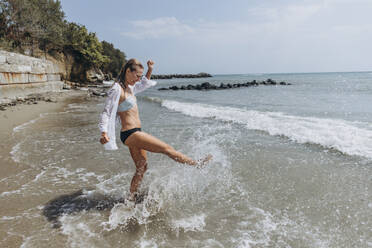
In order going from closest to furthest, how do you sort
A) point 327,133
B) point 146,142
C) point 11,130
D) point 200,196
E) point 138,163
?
point 146,142, point 138,163, point 200,196, point 327,133, point 11,130

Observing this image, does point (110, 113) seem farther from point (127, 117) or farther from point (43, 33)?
point (43, 33)

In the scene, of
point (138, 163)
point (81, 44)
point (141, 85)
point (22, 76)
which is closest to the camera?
point (138, 163)

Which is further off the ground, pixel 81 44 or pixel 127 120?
pixel 81 44

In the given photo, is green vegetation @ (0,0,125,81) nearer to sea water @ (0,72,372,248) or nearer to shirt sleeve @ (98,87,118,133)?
sea water @ (0,72,372,248)

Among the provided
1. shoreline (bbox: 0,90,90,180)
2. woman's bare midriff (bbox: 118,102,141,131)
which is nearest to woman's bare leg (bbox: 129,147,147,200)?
woman's bare midriff (bbox: 118,102,141,131)

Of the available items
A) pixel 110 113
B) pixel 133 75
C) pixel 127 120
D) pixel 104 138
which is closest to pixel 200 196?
pixel 127 120

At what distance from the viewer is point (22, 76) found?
17.5 meters

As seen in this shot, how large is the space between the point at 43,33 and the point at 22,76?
1170 centimetres

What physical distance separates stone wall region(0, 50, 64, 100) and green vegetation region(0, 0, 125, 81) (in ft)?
6.11

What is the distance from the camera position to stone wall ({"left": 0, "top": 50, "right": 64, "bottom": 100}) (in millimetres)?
15177

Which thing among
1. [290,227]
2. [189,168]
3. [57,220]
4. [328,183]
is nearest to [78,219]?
[57,220]

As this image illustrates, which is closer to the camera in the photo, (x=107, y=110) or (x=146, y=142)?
(x=107, y=110)

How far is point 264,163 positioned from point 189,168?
1976 millimetres

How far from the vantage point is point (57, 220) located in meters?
3.55
